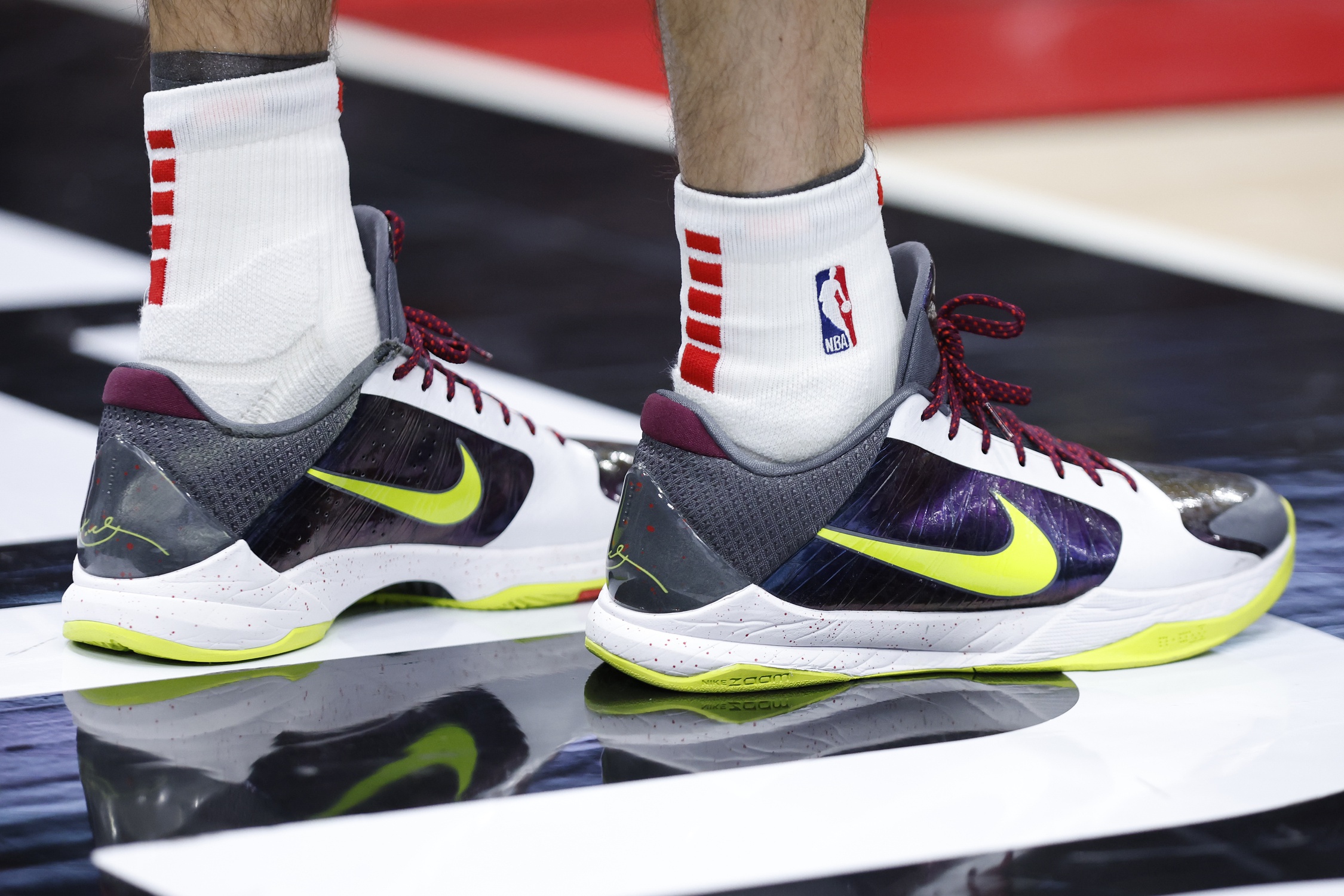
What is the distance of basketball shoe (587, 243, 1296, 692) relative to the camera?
110 centimetres

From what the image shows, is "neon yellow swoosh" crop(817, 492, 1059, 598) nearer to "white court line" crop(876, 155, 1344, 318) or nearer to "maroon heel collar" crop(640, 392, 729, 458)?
"maroon heel collar" crop(640, 392, 729, 458)

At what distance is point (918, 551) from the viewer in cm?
113

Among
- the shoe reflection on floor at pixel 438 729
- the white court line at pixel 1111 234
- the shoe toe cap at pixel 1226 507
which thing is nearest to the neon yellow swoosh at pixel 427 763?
the shoe reflection on floor at pixel 438 729

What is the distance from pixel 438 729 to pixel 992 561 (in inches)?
16.4

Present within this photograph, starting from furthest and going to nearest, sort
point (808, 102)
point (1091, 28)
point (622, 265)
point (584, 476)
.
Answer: point (1091, 28)
point (622, 265)
point (584, 476)
point (808, 102)

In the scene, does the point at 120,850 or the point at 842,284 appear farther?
the point at 842,284

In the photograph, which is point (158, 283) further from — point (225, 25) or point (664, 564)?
point (664, 564)

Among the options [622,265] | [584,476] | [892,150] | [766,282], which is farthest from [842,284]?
[892,150]

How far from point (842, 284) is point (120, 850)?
1.95ft

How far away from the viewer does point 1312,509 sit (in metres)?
1.52

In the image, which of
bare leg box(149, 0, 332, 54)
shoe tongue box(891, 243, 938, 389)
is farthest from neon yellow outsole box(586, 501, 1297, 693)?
bare leg box(149, 0, 332, 54)

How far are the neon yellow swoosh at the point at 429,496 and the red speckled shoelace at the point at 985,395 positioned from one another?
38 centimetres

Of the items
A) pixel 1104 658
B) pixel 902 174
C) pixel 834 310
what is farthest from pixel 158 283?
pixel 902 174

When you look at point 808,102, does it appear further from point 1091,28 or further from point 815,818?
point 1091,28
